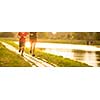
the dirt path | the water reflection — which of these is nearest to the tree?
the dirt path

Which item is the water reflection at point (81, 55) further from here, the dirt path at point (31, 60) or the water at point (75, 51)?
the dirt path at point (31, 60)

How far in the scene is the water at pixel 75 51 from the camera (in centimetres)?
369

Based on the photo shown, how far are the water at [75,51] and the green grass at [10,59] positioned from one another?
0.19 m

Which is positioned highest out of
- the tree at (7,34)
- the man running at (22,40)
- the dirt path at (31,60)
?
the tree at (7,34)

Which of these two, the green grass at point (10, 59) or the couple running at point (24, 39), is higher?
the couple running at point (24, 39)

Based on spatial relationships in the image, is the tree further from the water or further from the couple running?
the water

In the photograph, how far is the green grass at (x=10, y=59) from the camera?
12.1 ft

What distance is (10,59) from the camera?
12.2 ft

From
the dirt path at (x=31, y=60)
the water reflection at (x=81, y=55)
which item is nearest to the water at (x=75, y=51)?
the water reflection at (x=81, y=55)

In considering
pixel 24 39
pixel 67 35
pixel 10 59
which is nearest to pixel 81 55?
pixel 67 35

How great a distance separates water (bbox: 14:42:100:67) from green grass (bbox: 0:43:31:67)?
191 millimetres
